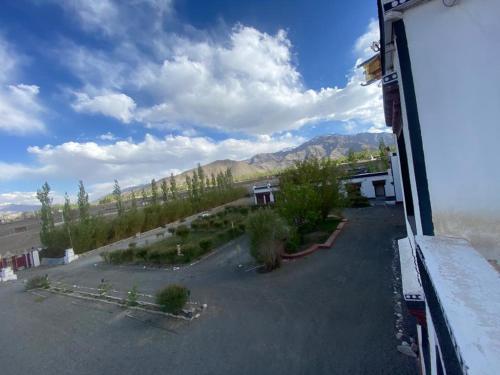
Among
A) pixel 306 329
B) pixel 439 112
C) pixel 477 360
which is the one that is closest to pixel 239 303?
pixel 306 329

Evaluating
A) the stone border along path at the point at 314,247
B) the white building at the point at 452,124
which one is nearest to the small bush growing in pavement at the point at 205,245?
the stone border along path at the point at 314,247

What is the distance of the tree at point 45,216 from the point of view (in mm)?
24094

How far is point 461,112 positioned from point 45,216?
30.8 m

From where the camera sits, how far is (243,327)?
21.7ft

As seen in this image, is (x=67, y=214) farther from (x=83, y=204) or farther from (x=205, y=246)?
(x=205, y=246)

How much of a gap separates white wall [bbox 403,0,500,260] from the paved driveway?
3.59 metres

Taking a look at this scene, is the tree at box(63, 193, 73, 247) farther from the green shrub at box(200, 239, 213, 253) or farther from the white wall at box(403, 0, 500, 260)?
the white wall at box(403, 0, 500, 260)

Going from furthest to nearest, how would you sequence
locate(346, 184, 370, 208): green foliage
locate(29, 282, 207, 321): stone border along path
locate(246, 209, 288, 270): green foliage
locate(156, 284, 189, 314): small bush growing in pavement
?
1. locate(346, 184, 370, 208): green foliage
2. locate(246, 209, 288, 270): green foliage
3. locate(156, 284, 189, 314): small bush growing in pavement
4. locate(29, 282, 207, 321): stone border along path

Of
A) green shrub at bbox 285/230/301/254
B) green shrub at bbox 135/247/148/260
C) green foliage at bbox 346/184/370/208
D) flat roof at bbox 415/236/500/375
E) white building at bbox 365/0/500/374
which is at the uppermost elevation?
white building at bbox 365/0/500/374

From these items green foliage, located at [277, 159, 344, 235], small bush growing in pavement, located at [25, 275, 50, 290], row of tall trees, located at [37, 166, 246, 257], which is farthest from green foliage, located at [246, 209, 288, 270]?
row of tall trees, located at [37, 166, 246, 257]

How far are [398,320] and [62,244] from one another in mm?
25973

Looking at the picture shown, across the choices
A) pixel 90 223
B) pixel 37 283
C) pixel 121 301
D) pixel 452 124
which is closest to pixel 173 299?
pixel 121 301

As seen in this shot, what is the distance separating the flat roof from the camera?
0.89 meters

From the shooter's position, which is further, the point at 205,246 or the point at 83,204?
the point at 83,204
